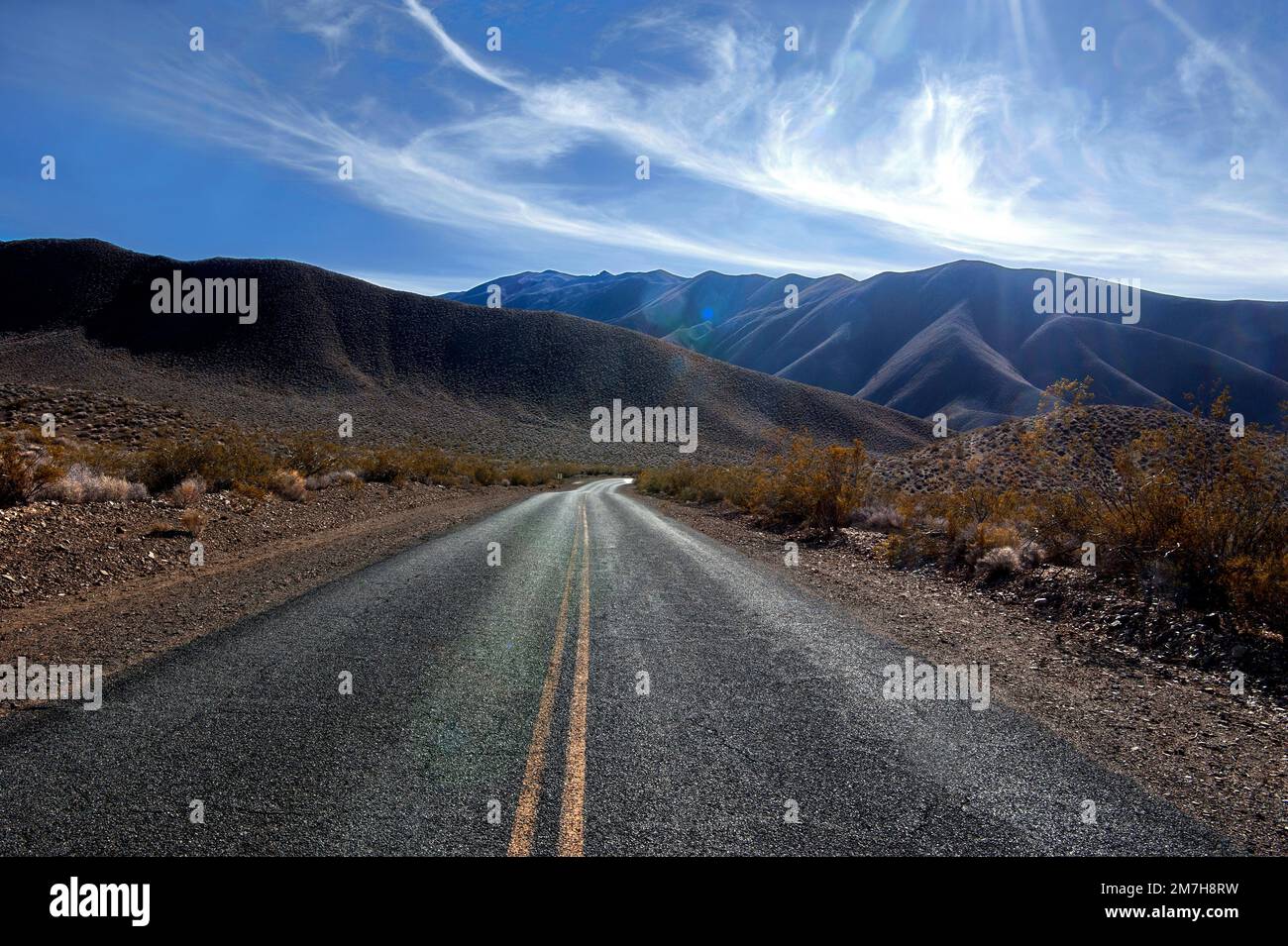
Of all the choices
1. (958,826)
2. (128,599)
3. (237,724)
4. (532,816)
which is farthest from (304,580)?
(958,826)

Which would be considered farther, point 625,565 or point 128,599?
point 625,565

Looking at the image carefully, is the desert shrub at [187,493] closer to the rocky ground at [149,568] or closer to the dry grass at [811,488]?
the rocky ground at [149,568]

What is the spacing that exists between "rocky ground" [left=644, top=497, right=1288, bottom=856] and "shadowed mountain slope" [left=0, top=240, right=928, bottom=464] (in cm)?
6410

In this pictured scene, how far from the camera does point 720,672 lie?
6.37 m

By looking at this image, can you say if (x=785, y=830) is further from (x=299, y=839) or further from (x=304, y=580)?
(x=304, y=580)

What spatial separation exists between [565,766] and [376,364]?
101m

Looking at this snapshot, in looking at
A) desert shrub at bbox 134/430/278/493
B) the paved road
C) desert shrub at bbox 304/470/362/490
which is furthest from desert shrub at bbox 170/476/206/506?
the paved road

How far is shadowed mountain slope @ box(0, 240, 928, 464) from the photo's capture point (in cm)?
7800

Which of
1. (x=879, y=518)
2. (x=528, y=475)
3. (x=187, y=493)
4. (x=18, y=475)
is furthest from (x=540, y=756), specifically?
(x=528, y=475)

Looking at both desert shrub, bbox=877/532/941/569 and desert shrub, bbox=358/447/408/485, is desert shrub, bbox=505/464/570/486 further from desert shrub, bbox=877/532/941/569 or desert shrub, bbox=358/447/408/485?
desert shrub, bbox=877/532/941/569

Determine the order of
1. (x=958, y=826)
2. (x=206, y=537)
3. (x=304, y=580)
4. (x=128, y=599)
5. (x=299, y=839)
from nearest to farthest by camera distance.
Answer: (x=299, y=839) → (x=958, y=826) → (x=128, y=599) → (x=304, y=580) → (x=206, y=537)

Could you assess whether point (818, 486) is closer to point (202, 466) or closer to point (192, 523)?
point (192, 523)

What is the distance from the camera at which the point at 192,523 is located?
1323 cm
